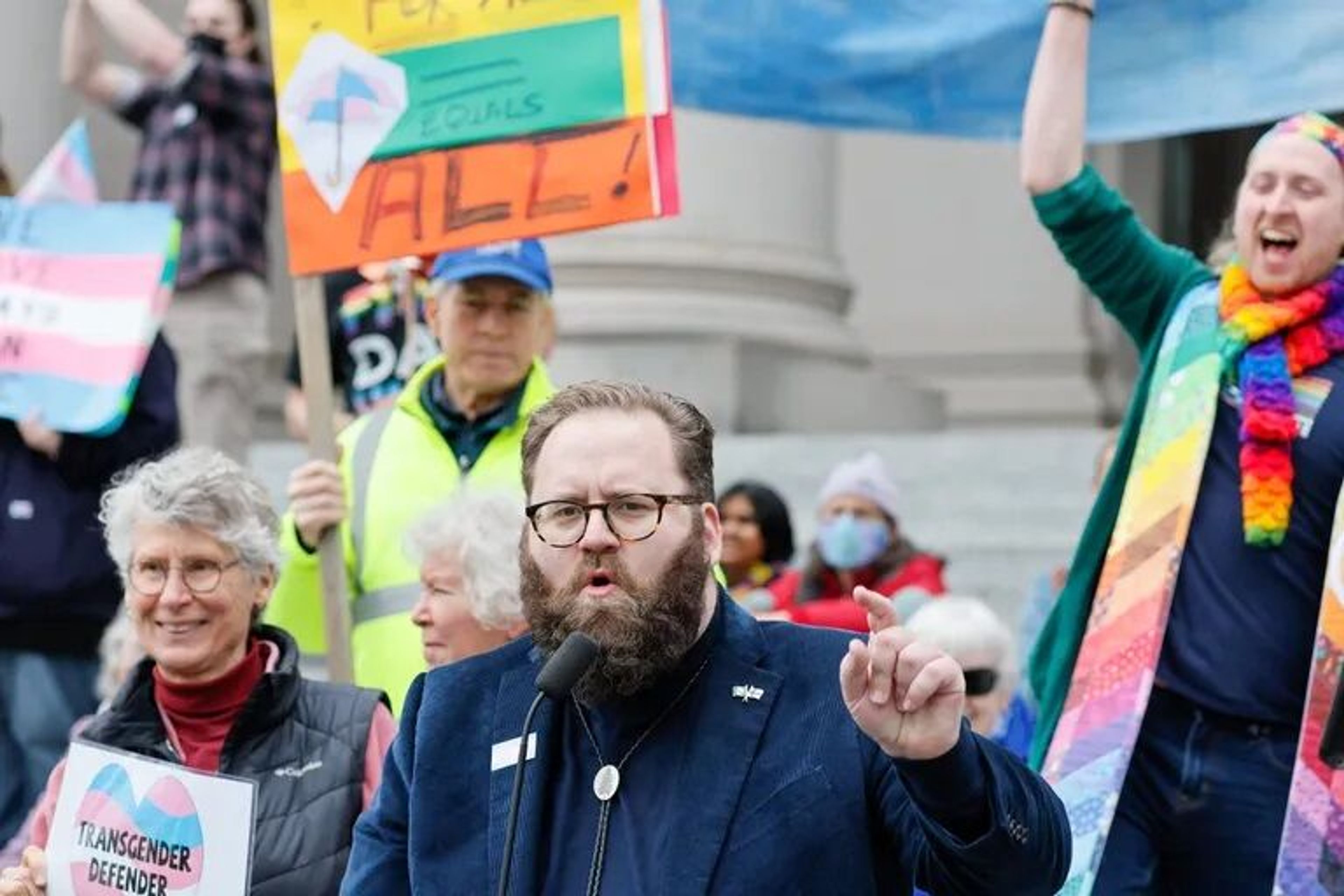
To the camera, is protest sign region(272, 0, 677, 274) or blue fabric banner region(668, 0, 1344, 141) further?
blue fabric banner region(668, 0, 1344, 141)

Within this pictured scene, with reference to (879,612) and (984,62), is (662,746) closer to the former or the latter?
(879,612)

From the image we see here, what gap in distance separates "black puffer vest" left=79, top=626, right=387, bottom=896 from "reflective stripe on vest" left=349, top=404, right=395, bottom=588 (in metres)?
0.97

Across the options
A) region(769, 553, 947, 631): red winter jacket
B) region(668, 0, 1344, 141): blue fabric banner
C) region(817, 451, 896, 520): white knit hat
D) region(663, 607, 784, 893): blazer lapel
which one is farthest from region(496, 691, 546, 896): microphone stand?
region(817, 451, 896, 520): white knit hat

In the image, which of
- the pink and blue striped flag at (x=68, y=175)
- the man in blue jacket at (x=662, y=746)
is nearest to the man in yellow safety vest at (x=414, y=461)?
the man in blue jacket at (x=662, y=746)

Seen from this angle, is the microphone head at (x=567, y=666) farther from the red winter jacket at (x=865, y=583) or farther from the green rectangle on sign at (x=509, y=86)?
the red winter jacket at (x=865, y=583)

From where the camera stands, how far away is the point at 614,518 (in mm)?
3674

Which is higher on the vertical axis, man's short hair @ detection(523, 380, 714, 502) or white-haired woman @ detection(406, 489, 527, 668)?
man's short hair @ detection(523, 380, 714, 502)

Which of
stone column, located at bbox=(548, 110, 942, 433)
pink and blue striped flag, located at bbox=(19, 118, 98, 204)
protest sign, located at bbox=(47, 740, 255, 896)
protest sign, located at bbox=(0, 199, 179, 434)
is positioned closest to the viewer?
protest sign, located at bbox=(47, 740, 255, 896)

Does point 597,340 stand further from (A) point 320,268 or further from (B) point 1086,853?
(B) point 1086,853

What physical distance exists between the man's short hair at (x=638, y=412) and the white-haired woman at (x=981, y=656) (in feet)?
9.39

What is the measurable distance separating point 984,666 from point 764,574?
72.0 inches

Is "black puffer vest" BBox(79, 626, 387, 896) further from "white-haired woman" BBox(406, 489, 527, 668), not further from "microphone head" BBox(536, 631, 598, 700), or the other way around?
"microphone head" BBox(536, 631, 598, 700)

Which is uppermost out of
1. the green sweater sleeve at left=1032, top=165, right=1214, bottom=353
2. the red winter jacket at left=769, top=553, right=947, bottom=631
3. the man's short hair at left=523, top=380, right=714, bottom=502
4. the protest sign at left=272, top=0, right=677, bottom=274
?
the protest sign at left=272, top=0, right=677, bottom=274

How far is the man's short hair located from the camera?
377cm
